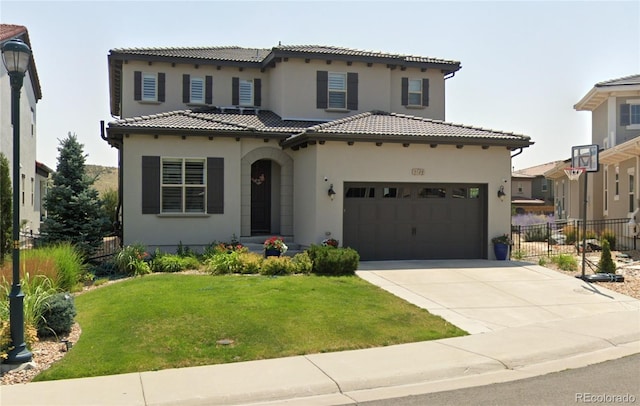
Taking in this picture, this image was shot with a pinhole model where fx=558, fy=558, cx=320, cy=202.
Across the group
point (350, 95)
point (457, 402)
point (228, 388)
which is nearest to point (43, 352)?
point (228, 388)

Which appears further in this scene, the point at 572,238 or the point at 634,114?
the point at 634,114

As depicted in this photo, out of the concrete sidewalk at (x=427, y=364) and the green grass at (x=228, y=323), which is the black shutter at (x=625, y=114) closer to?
the concrete sidewalk at (x=427, y=364)

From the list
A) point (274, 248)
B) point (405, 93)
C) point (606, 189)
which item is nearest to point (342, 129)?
point (274, 248)

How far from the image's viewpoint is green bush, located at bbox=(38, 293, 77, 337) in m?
8.55

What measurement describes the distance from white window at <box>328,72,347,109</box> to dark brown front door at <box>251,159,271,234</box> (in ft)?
12.6

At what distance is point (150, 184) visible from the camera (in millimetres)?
16750

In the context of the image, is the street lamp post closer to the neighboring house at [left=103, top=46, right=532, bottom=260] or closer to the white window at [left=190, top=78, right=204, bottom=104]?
the neighboring house at [left=103, top=46, right=532, bottom=260]

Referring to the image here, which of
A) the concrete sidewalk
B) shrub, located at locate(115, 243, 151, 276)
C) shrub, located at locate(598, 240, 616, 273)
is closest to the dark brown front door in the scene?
shrub, located at locate(115, 243, 151, 276)

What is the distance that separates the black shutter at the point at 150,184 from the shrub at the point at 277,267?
476cm

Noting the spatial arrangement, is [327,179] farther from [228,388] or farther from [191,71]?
[228,388]

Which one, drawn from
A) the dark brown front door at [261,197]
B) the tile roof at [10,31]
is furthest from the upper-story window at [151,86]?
the dark brown front door at [261,197]

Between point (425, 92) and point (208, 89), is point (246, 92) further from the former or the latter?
point (425, 92)

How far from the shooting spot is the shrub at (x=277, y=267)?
13859 mm

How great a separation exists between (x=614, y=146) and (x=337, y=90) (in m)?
12.5
